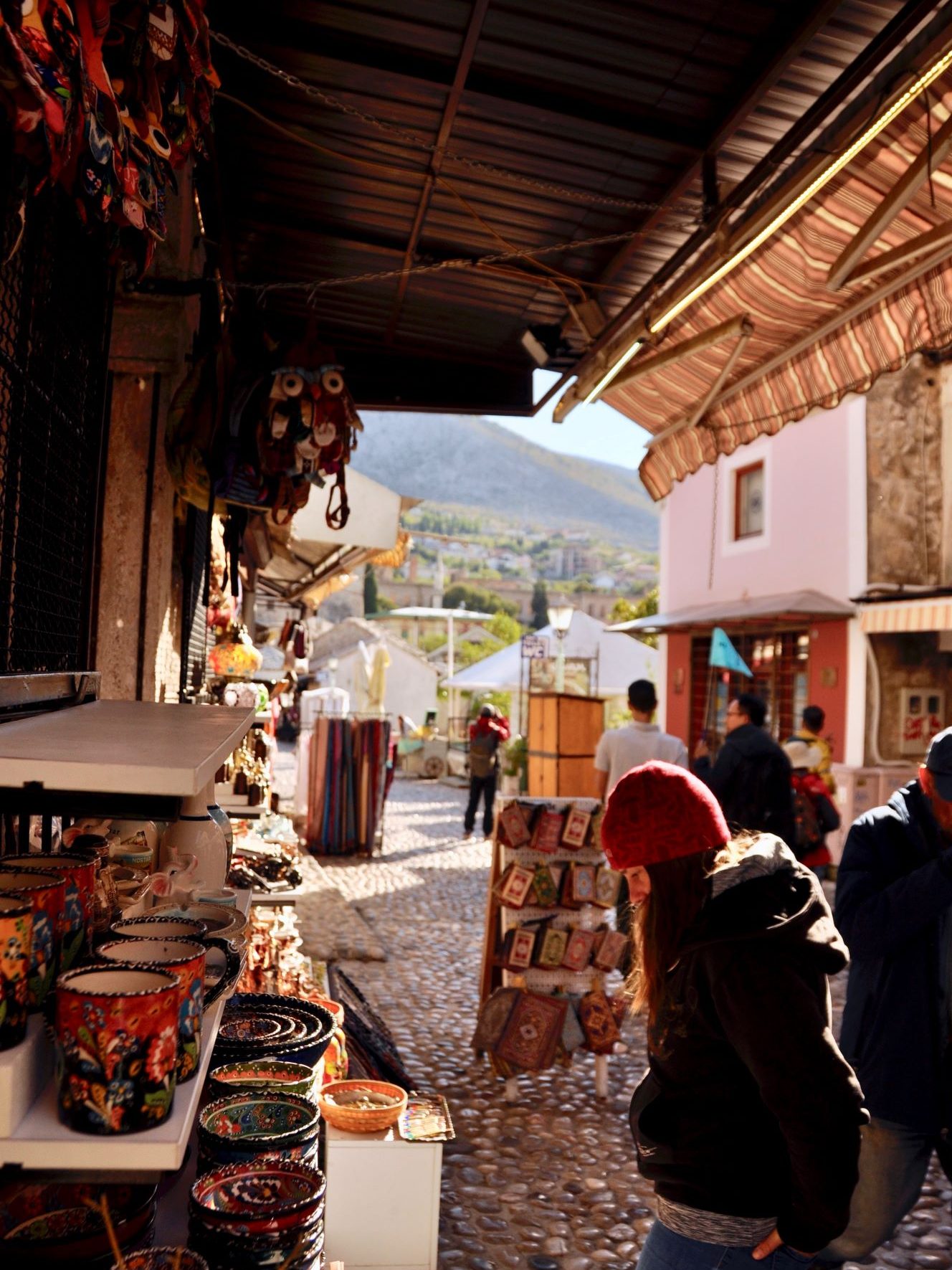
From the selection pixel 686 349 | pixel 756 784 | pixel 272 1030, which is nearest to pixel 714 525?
pixel 756 784

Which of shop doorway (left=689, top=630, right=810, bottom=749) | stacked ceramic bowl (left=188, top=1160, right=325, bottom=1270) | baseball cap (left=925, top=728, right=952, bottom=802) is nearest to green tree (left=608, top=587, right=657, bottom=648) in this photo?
shop doorway (left=689, top=630, right=810, bottom=749)

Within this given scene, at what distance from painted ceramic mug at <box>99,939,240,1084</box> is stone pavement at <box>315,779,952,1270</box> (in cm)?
279

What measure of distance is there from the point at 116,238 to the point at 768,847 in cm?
191

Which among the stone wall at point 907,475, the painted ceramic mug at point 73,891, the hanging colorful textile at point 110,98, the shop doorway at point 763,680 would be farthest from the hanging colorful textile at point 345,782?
the painted ceramic mug at point 73,891

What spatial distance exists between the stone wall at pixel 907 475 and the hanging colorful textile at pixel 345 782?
6688 mm

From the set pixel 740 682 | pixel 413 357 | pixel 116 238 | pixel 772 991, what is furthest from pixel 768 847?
pixel 740 682

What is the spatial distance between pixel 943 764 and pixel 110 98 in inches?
104

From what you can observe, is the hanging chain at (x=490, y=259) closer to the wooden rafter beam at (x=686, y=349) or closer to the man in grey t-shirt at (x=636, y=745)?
the wooden rafter beam at (x=686, y=349)

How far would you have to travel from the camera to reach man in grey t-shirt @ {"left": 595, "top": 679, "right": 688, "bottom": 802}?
7016mm

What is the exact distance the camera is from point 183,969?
1.32 metres

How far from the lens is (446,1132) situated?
3480mm

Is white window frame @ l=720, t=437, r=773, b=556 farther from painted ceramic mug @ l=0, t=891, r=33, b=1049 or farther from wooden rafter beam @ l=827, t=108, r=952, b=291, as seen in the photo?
painted ceramic mug @ l=0, t=891, r=33, b=1049

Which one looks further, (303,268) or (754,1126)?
(303,268)

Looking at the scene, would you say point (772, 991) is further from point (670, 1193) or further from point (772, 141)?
point (772, 141)
